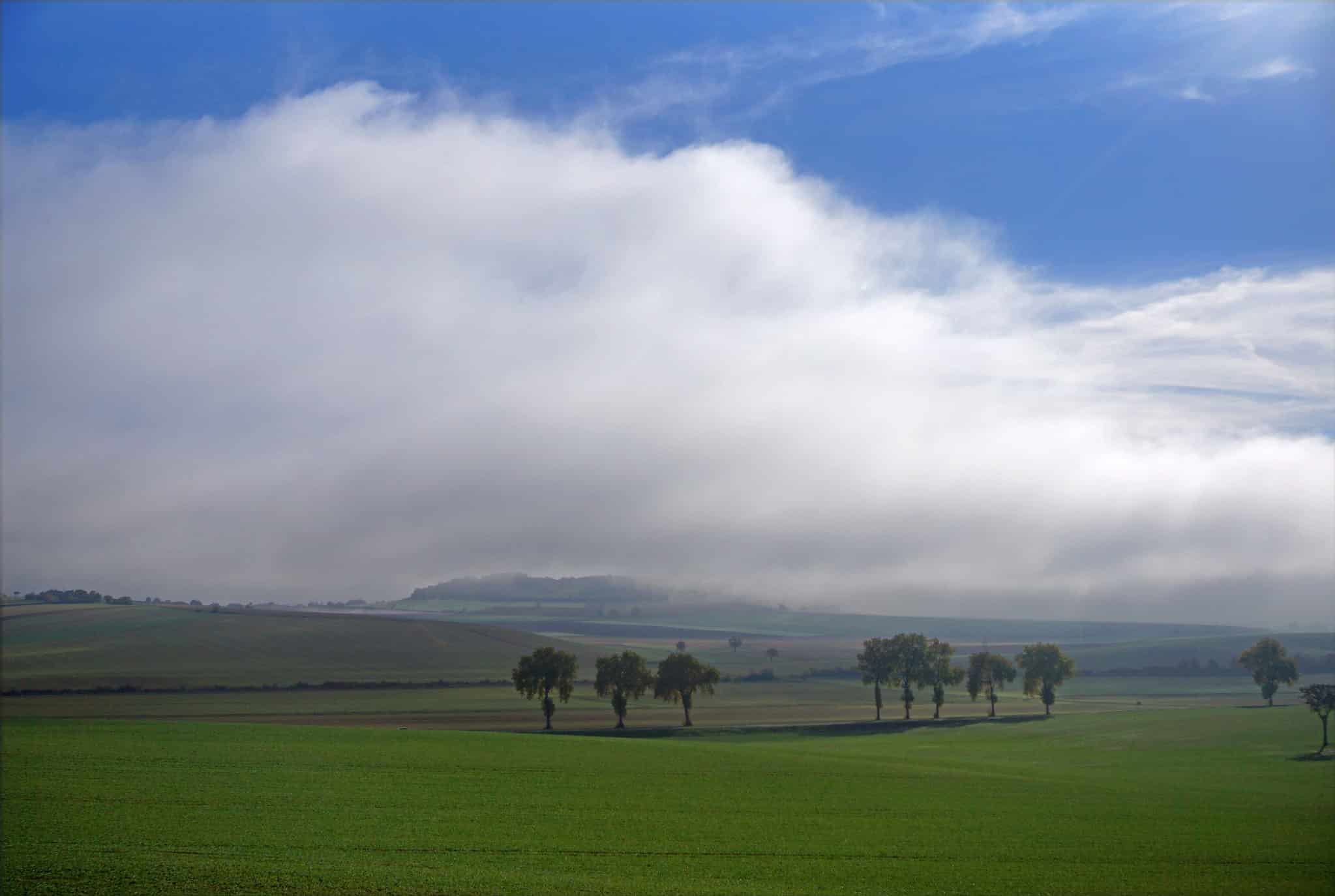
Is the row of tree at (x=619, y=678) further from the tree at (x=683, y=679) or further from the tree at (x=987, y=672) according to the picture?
the tree at (x=987, y=672)

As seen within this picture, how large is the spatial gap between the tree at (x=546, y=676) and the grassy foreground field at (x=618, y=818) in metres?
25.5

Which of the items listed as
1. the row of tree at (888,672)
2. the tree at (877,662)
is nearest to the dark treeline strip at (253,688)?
the row of tree at (888,672)

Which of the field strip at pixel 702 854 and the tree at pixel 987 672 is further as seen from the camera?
the tree at pixel 987 672

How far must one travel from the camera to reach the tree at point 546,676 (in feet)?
290

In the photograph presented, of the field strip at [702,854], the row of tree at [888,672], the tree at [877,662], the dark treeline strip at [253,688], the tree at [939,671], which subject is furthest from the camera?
the dark treeline strip at [253,688]

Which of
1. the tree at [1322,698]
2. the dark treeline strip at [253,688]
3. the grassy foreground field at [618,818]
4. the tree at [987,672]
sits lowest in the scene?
the dark treeline strip at [253,688]

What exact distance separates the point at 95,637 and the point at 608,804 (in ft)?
508

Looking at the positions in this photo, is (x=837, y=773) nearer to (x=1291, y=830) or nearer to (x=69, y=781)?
(x=1291, y=830)

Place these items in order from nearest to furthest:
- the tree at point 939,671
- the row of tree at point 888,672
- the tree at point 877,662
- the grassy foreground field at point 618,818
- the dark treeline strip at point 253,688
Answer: the grassy foreground field at point 618,818 < the row of tree at point 888,672 < the tree at point 939,671 < the tree at point 877,662 < the dark treeline strip at point 253,688

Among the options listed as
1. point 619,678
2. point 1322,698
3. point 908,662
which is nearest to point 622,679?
point 619,678

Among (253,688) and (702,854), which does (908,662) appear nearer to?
(702,854)

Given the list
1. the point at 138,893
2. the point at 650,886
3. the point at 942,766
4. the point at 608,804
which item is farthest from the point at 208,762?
the point at 942,766

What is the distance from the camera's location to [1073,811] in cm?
4134

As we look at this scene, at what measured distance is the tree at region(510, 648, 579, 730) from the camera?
290 ft
